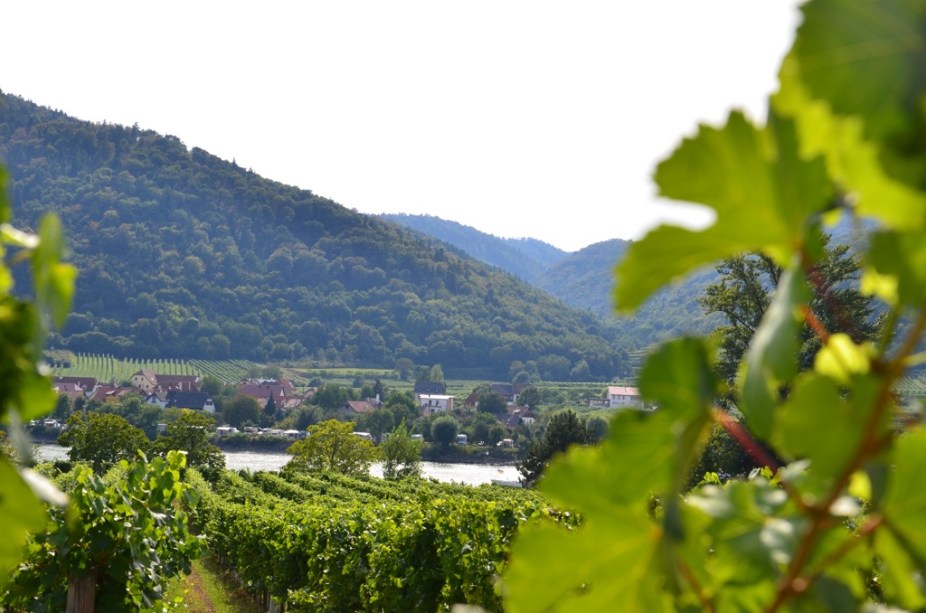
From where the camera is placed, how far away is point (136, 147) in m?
134

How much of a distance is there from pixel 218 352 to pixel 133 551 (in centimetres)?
10782

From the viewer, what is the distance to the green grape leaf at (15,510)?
1.54ft

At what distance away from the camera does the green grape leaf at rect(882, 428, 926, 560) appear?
0.40 m

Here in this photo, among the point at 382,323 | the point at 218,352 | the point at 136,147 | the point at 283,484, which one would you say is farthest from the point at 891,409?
the point at 136,147

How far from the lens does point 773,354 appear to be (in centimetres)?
34

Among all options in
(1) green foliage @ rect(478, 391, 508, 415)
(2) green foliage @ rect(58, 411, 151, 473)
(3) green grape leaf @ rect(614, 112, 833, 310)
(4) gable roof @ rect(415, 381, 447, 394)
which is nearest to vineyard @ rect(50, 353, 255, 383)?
(4) gable roof @ rect(415, 381, 447, 394)

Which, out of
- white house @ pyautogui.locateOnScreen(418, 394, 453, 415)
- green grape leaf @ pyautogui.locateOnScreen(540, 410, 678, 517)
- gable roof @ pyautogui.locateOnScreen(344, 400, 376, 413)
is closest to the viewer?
A: green grape leaf @ pyautogui.locateOnScreen(540, 410, 678, 517)

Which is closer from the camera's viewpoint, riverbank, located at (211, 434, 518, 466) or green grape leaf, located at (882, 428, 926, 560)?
green grape leaf, located at (882, 428, 926, 560)

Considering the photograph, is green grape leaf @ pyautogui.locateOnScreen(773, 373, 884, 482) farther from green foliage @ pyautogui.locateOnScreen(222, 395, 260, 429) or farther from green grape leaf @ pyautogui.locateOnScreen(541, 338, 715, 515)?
green foliage @ pyautogui.locateOnScreen(222, 395, 260, 429)

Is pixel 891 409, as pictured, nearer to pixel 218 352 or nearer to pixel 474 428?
pixel 474 428

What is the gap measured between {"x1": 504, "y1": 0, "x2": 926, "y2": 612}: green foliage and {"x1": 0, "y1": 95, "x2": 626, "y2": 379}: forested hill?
10755 cm

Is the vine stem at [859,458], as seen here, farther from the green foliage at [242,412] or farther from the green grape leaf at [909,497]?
the green foliage at [242,412]

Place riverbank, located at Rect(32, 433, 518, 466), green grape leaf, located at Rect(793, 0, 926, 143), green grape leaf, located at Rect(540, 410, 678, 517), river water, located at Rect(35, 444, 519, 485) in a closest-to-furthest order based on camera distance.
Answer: green grape leaf, located at Rect(793, 0, 926, 143) → green grape leaf, located at Rect(540, 410, 678, 517) → river water, located at Rect(35, 444, 519, 485) → riverbank, located at Rect(32, 433, 518, 466)

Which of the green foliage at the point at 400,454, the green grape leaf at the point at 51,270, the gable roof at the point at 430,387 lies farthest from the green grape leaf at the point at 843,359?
the gable roof at the point at 430,387
